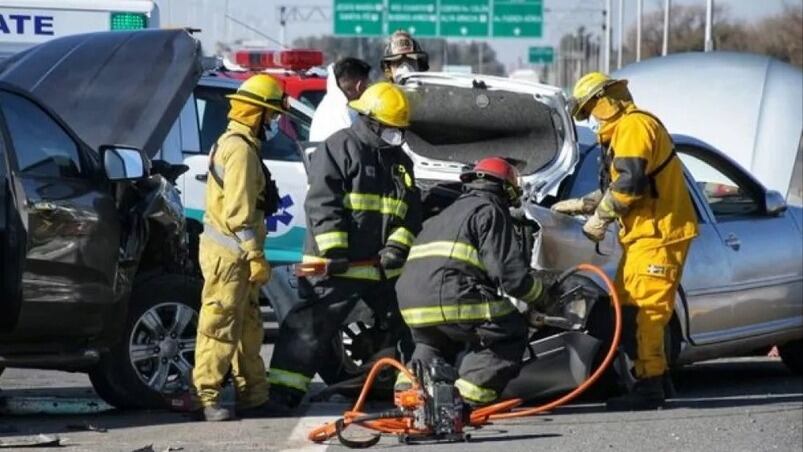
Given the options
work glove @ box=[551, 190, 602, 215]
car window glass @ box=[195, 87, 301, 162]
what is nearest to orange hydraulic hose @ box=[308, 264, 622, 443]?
work glove @ box=[551, 190, 602, 215]

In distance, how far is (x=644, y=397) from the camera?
31.6ft

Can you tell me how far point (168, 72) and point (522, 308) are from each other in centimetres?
243

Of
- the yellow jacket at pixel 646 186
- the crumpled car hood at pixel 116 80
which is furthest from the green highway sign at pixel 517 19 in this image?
the yellow jacket at pixel 646 186

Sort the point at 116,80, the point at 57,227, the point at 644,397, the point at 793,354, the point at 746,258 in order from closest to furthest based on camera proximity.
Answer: the point at 57,227 → the point at 644,397 → the point at 116,80 → the point at 746,258 → the point at 793,354

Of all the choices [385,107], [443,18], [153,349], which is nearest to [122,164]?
[153,349]

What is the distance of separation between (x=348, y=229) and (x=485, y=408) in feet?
3.92

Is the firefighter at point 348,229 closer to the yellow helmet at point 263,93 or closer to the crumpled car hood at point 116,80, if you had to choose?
the yellow helmet at point 263,93

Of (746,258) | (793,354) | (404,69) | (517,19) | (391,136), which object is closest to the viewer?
(391,136)

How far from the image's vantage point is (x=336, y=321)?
930 cm

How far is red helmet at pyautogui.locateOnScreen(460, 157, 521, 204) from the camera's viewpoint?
8836mm

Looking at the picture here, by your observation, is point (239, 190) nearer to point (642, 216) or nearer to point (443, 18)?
point (642, 216)

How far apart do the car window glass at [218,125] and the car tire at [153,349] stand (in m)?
3.02

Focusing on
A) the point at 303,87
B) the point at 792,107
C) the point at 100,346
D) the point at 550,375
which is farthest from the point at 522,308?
the point at 792,107

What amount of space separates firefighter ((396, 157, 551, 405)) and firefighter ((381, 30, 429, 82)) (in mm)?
2739
